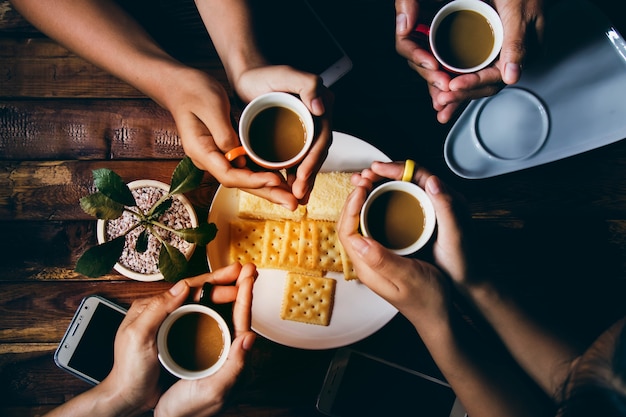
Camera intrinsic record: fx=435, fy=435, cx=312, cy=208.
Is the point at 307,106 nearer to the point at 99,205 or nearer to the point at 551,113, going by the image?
the point at 99,205

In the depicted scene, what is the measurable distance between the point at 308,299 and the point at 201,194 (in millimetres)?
629

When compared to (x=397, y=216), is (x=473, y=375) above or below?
below

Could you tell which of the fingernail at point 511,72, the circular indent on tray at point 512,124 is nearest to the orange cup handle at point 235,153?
the fingernail at point 511,72

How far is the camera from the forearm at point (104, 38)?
58.4 inches

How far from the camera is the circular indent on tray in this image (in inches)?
68.9

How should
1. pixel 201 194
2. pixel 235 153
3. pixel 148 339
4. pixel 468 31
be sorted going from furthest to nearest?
pixel 201 194
pixel 468 31
pixel 148 339
pixel 235 153

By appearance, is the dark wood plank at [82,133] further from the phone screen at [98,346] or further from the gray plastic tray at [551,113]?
the gray plastic tray at [551,113]

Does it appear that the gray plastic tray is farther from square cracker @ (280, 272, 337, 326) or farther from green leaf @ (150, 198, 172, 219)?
green leaf @ (150, 198, 172, 219)

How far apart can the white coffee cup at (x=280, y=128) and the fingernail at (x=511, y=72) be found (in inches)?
24.9

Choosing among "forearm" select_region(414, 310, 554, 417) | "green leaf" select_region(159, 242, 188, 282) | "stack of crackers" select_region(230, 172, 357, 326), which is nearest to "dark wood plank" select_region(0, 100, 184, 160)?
"stack of crackers" select_region(230, 172, 357, 326)

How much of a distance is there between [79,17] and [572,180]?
6.60 feet

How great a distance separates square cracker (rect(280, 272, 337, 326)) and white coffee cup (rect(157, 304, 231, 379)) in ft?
1.20

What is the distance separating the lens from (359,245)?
1.28 metres

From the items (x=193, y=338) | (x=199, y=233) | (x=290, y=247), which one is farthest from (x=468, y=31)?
(x=193, y=338)
